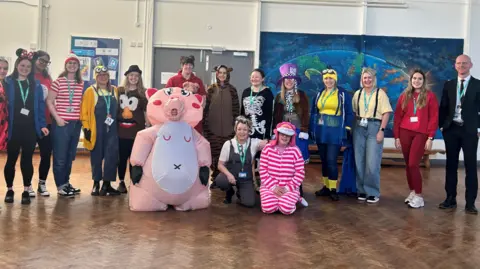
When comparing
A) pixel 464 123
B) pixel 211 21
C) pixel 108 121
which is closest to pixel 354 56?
pixel 211 21

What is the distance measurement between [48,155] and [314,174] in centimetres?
372

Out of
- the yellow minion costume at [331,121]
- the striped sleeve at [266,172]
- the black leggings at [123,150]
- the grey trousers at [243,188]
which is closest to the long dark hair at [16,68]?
the black leggings at [123,150]

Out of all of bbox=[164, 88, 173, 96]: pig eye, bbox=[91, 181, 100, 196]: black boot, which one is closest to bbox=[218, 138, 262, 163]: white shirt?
bbox=[164, 88, 173, 96]: pig eye

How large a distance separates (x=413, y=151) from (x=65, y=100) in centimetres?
342

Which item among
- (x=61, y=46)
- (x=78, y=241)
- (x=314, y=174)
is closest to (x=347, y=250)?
(x=78, y=241)

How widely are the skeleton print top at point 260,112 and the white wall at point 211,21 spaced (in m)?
3.26

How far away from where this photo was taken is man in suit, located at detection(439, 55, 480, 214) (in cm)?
470

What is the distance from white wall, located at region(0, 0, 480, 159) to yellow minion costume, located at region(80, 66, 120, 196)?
3.38 metres

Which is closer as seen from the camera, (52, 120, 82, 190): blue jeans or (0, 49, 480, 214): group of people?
(0, 49, 480, 214): group of people

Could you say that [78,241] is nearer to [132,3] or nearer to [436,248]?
[436,248]

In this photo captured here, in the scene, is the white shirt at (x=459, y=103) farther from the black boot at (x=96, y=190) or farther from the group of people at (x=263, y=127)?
the black boot at (x=96, y=190)

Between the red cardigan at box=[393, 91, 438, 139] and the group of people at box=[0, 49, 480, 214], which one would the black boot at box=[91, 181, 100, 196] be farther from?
the red cardigan at box=[393, 91, 438, 139]

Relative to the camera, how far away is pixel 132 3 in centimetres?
811

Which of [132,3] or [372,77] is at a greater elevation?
[132,3]
